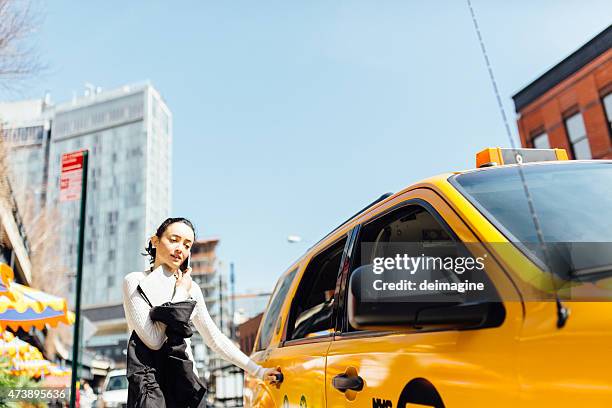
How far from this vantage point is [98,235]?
10825 cm

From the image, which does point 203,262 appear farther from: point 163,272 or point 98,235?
point 163,272

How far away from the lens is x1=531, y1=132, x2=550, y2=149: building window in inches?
955

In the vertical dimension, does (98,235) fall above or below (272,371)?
above

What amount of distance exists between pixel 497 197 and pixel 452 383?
2.37ft

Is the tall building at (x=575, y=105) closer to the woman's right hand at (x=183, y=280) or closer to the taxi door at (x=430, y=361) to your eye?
the woman's right hand at (x=183, y=280)

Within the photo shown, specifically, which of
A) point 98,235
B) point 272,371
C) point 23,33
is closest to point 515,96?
point 23,33

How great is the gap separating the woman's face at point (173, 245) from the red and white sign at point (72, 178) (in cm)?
701

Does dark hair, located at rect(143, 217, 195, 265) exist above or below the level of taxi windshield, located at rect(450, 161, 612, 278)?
above

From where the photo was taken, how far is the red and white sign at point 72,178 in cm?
971

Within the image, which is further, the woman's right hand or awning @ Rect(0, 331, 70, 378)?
awning @ Rect(0, 331, 70, 378)

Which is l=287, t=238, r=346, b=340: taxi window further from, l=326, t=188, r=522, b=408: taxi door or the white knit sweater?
l=326, t=188, r=522, b=408: taxi door

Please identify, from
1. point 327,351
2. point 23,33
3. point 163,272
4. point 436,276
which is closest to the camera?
point 436,276

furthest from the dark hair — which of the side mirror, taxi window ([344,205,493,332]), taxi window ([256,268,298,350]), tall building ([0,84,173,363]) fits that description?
tall building ([0,84,173,363])

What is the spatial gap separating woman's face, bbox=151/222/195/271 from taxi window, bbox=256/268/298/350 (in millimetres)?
1414
